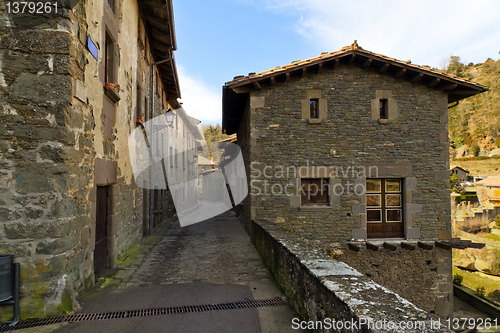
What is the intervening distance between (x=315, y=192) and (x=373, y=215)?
72.2 inches

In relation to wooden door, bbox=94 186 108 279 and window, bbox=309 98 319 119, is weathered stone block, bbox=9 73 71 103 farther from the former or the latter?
window, bbox=309 98 319 119

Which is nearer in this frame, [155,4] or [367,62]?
[155,4]

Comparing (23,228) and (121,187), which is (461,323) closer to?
(121,187)

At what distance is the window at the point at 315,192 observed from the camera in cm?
825

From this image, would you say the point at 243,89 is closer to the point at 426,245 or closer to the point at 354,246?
the point at 354,246

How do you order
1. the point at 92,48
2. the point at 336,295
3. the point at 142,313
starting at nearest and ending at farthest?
1. the point at 336,295
2. the point at 142,313
3. the point at 92,48

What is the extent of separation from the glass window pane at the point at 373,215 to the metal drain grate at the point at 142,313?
533 centimetres

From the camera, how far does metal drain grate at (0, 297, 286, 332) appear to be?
10.5 feet

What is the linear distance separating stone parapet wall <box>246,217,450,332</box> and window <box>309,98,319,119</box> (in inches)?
179

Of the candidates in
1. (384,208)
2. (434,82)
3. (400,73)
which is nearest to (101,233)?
(384,208)

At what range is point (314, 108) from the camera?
8367 mm

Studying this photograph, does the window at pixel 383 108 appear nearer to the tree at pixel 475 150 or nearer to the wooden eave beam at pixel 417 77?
the wooden eave beam at pixel 417 77

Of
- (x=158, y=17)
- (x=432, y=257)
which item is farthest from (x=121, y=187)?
(x=432, y=257)

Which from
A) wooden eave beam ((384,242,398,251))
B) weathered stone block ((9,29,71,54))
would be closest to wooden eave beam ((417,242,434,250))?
wooden eave beam ((384,242,398,251))
